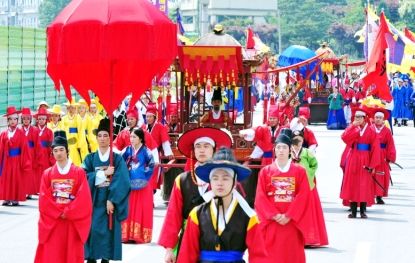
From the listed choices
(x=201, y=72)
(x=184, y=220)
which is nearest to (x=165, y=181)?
(x=201, y=72)

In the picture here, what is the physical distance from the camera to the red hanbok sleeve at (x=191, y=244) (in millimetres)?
7273

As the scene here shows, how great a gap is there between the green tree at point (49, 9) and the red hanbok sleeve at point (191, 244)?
81.9 metres

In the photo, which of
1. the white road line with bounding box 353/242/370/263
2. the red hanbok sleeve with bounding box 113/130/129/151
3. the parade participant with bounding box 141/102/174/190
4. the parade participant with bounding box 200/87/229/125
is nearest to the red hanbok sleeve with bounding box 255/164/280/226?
the white road line with bounding box 353/242/370/263

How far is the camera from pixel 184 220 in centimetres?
831

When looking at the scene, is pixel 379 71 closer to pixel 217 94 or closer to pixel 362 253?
pixel 217 94

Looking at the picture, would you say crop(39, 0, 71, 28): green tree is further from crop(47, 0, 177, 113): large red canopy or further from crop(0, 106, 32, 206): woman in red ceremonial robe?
crop(47, 0, 177, 113): large red canopy

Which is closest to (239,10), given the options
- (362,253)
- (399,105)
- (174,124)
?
(399,105)

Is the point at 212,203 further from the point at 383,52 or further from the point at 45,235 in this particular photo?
the point at 383,52

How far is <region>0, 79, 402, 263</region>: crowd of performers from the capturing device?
726 cm

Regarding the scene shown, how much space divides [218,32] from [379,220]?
13.9ft

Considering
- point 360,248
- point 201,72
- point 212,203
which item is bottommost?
point 360,248

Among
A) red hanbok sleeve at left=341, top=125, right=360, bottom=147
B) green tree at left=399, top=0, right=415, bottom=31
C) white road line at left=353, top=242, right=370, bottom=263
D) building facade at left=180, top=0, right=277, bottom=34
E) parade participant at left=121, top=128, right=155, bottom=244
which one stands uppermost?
building facade at left=180, top=0, right=277, bottom=34

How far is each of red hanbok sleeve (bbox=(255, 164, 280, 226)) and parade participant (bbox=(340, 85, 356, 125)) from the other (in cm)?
2665

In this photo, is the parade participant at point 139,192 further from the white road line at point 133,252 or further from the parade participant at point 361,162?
the parade participant at point 361,162
